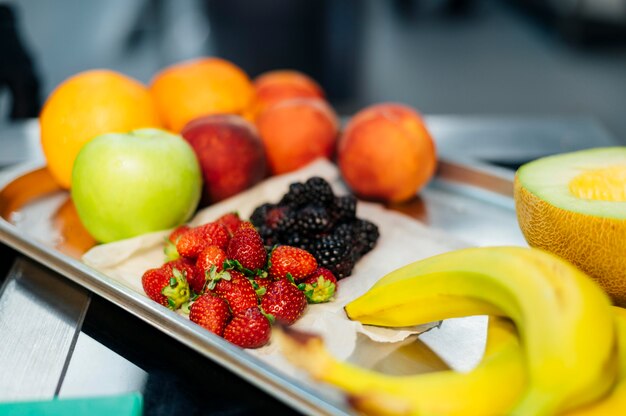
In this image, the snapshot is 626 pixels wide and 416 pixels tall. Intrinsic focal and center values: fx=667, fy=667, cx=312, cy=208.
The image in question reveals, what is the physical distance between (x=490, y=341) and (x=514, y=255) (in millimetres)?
100

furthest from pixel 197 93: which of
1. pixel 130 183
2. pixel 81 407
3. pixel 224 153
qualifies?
pixel 81 407

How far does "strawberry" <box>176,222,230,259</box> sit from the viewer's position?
85cm

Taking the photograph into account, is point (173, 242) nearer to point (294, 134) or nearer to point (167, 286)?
point (167, 286)

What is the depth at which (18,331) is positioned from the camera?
Answer: 0.80 meters

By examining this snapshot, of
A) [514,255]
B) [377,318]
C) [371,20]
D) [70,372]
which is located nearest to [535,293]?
[514,255]

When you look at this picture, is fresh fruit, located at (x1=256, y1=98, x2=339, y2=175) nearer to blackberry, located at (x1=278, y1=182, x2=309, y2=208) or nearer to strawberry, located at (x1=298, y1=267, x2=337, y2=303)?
blackberry, located at (x1=278, y1=182, x2=309, y2=208)

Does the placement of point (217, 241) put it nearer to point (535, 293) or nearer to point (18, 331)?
point (18, 331)

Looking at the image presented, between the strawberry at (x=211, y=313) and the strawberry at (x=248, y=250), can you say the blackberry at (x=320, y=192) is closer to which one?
the strawberry at (x=248, y=250)

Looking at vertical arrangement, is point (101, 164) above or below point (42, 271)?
above

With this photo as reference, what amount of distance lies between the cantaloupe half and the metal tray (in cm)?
19

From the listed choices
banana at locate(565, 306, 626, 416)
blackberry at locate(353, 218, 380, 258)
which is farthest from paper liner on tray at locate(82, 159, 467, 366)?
banana at locate(565, 306, 626, 416)

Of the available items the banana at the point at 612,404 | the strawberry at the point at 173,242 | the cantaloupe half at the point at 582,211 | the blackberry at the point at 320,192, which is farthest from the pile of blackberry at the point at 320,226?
the banana at the point at 612,404

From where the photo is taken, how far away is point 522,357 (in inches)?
23.4

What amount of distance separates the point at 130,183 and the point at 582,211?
0.59m
